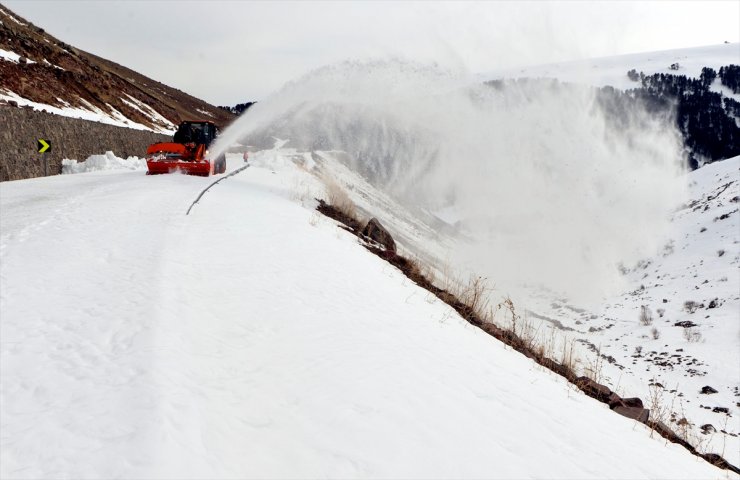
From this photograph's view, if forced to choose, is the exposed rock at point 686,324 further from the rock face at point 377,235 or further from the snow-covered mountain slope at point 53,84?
the snow-covered mountain slope at point 53,84

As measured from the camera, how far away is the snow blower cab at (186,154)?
1747cm

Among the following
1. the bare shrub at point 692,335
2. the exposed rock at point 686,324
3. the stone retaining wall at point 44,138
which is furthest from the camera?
the exposed rock at point 686,324

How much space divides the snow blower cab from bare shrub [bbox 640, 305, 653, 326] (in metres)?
19.3

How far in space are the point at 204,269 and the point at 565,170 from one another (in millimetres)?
36341

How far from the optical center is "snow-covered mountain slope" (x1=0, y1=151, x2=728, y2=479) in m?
2.91

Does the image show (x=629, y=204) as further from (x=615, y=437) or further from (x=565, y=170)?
(x=615, y=437)

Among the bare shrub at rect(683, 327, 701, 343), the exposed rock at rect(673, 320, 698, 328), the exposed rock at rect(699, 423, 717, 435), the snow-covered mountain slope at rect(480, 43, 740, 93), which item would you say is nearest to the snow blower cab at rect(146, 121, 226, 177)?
the exposed rock at rect(699, 423, 717, 435)

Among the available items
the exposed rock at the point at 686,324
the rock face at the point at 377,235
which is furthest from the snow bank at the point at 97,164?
the exposed rock at the point at 686,324

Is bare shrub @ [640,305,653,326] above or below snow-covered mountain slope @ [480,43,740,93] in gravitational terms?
below

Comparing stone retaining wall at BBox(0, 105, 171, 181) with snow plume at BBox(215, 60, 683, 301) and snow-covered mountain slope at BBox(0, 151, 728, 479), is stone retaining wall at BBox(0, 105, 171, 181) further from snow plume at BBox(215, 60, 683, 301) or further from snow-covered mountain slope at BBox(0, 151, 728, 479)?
snow-covered mountain slope at BBox(0, 151, 728, 479)

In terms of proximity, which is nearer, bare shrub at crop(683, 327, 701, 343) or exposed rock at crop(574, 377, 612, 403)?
exposed rock at crop(574, 377, 612, 403)

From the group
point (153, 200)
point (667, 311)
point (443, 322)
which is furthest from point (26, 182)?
point (667, 311)

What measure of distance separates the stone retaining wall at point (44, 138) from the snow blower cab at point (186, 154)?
470 centimetres

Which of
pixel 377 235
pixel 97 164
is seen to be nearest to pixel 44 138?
pixel 97 164
